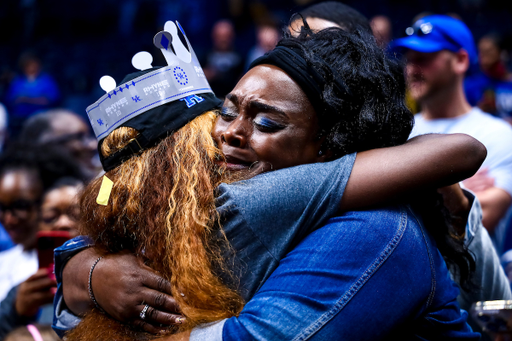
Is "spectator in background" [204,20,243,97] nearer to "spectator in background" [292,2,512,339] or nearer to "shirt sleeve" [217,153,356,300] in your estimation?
"spectator in background" [292,2,512,339]

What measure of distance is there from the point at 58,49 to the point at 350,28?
415 inches

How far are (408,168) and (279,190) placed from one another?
1.25ft

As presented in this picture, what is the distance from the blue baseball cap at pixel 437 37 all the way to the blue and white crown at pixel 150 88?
6.44 ft

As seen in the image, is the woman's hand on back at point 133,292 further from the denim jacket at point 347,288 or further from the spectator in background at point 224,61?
the spectator in background at point 224,61

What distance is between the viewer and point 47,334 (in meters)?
2.28

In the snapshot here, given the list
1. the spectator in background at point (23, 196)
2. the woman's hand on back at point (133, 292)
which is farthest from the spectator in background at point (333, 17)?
the spectator in background at point (23, 196)

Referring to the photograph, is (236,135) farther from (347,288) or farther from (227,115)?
(347,288)

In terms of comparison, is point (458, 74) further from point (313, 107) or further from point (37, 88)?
point (37, 88)

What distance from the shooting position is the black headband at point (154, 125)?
1565 millimetres

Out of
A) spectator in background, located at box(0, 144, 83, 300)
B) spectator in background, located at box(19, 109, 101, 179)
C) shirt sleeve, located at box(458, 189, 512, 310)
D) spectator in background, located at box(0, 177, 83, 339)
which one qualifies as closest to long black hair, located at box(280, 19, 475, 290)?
shirt sleeve, located at box(458, 189, 512, 310)

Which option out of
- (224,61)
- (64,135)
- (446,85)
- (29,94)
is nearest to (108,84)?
(446,85)

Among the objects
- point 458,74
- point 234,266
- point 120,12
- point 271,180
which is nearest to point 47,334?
point 234,266

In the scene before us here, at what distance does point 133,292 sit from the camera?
1.41 m

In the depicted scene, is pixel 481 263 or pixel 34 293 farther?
pixel 34 293
